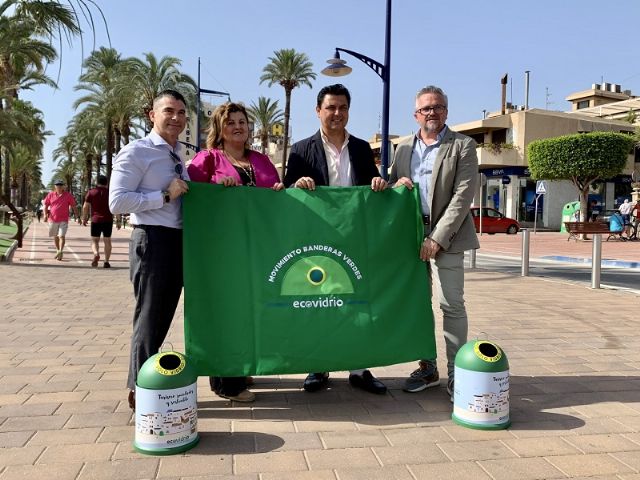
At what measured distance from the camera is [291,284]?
3691mm

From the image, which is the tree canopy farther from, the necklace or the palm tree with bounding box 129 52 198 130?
the necklace

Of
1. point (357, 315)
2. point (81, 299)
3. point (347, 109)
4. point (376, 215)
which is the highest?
point (347, 109)

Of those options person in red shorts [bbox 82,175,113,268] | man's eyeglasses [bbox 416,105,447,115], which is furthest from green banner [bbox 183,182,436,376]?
person in red shorts [bbox 82,175,113,268]

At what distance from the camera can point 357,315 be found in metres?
A: 3.77

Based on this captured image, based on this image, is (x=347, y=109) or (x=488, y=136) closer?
(x=347, y=109)

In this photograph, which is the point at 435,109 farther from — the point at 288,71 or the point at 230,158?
the point at 288,71

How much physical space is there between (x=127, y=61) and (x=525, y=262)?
29.3 metres

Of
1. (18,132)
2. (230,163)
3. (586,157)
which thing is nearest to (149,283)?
(230,163)

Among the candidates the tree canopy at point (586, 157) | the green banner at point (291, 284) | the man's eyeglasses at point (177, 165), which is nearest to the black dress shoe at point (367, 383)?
the green banner at point (291, 284)

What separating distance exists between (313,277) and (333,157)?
97cm

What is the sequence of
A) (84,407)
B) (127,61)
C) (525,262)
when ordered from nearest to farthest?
(84,407) < (525,262) < (127,61)

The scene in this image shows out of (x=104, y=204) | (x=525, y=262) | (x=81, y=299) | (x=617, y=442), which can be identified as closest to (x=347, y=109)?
(x=617, y=442)

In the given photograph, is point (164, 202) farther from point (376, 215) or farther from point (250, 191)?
point (376, 215)

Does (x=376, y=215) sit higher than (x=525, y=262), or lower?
higher
